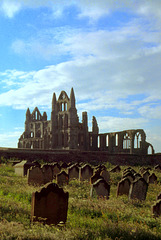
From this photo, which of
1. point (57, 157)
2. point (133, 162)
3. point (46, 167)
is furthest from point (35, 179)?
point (133, 162)

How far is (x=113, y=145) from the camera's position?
148 ft

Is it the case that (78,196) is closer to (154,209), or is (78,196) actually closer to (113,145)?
(154,209)

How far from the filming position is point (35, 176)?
12.3m

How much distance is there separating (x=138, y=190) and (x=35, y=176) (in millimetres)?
4433

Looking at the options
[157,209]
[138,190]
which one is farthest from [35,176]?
[157,209]

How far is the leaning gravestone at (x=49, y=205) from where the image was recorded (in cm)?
615

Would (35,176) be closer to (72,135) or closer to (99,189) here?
(99,189)

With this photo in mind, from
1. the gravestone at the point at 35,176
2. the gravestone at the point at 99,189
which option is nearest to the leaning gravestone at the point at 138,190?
the gravestone at the point at 99,189

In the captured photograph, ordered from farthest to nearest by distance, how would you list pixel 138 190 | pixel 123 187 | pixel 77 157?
pixel 77 157 → pixel 123 187 → pixel 138 190

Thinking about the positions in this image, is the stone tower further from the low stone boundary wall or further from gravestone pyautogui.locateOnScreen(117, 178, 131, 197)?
gravestone pyautogui.locateOnScreen(117, 178, 131, 197)

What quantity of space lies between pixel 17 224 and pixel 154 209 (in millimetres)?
3778

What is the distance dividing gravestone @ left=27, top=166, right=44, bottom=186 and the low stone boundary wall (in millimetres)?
12390

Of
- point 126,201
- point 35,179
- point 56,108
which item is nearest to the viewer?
point 126,201

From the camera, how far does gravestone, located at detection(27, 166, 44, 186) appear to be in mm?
12125
